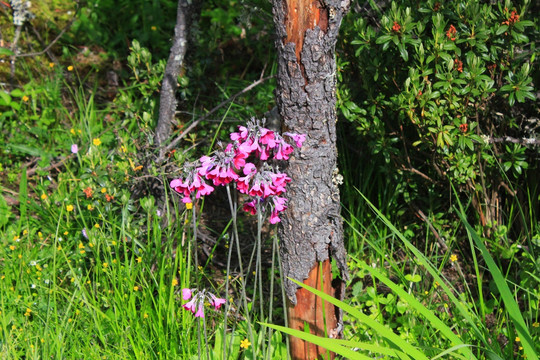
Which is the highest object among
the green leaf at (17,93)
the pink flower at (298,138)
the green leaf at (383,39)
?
the green leaf at (383,39)

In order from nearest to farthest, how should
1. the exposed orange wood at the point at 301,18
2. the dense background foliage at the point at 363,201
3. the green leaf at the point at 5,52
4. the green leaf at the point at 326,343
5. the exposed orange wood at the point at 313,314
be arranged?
the green leaf at the point at 326,343, the exposed orange wood at the point at 301,18, the exposed orange wood at the point at 313,314, the dense background foliage at the point at 363,201, the green leaf at the point at 5,52

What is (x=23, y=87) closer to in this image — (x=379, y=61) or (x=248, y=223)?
(x=248, y=223)

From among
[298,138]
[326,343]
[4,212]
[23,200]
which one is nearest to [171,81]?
[23,200]

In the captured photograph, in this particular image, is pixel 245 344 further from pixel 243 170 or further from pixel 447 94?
pixel 447 94

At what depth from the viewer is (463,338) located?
2.47m

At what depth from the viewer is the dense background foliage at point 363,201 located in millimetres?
2482

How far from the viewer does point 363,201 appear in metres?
3.16

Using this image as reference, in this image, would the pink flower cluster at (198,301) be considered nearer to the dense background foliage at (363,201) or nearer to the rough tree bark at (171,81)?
the dense background foliage at (363,201)

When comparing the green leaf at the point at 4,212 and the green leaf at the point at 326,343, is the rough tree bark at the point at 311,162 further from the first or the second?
the green leaf at the point at 4,212

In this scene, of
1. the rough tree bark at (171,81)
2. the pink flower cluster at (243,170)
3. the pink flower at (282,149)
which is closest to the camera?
the pink flower cluster at (243,170)

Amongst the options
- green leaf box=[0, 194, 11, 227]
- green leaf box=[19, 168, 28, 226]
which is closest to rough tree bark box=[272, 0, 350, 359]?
green leaf box=[19, 168, 28, 226]

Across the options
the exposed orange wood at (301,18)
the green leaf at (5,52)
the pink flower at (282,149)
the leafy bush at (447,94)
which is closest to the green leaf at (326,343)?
→ the pink flower at (282,149)

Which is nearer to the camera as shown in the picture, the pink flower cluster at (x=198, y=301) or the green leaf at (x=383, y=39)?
the pink flower cluster at (x=198, y=301)

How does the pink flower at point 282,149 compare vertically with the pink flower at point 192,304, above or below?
above
